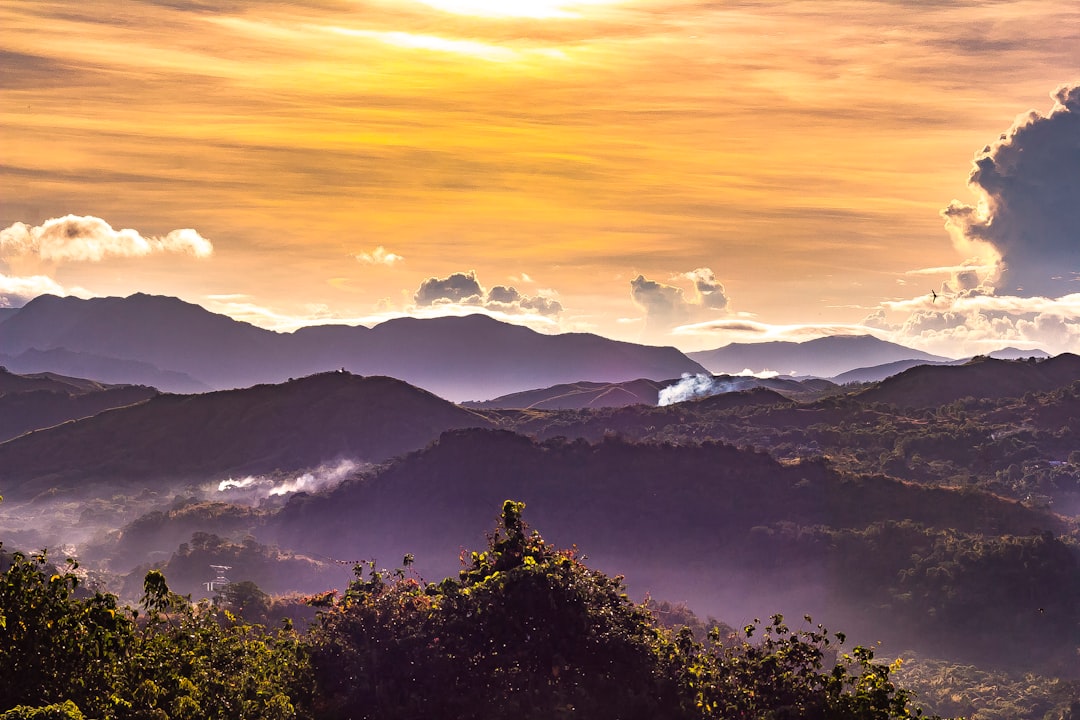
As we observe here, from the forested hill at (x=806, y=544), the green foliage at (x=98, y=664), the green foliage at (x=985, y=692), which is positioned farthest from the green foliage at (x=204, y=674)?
the forested hill at (x=806, y=544)

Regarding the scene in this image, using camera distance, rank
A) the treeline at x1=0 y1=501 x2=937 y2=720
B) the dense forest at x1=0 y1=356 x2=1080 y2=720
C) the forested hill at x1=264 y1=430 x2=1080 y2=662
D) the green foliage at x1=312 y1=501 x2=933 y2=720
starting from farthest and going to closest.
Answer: the forested hill at x1=264 y1=430 x2=1080 y2=662 → the green foliage at x1=312 y1=501 x2=933 y2=720 → the dense forest at x1=0 y1=356 x2=1080 y2=720 → the treeline at x1=0 y1=501 x2=937 y2=720

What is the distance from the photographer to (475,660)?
40688mm

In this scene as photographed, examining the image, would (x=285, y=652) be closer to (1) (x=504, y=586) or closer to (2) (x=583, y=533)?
(1) (x=504, y=586)

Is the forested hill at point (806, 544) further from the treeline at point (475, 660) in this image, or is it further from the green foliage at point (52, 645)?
the green foliage at point (52, 645)

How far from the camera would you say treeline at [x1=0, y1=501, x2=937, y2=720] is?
31328 millimetres

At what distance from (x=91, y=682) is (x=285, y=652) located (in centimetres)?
1120

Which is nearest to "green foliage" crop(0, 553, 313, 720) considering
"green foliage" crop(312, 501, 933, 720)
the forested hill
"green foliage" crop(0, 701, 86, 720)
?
"green foliage" crop(0, 701, 86, 720)

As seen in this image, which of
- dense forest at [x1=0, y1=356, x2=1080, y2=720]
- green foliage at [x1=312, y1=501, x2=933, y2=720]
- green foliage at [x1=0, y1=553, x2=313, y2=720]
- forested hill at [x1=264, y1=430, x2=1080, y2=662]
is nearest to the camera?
green foliage at [x1=0, y1=553, x2=313, y2=720]

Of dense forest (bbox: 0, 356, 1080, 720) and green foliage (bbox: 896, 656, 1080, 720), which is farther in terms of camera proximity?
green foliage (bbox: 896, 656, 1080, 720)

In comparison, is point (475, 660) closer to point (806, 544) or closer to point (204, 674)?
point (204, 674)

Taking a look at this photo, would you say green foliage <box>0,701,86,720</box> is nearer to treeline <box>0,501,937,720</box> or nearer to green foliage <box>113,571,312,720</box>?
green foliage <box>113,571,312,720</box>

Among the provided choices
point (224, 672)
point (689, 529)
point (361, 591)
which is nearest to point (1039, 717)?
point (689, 529)

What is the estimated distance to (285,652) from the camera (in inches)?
1593

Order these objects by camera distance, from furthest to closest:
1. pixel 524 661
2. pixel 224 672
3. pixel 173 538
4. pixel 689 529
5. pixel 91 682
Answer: pixel 173 538, pixel 689 529, pixel 524 661, pixel 224 672, pixel 91 682
